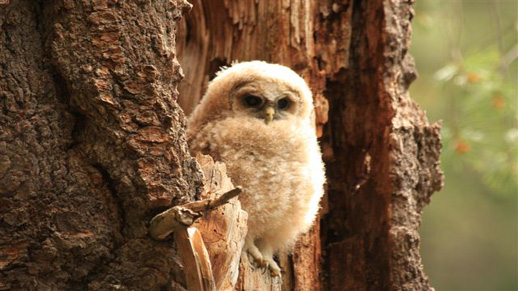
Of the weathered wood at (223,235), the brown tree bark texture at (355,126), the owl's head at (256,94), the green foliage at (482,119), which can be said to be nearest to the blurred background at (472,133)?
the green foliage at (482,119)

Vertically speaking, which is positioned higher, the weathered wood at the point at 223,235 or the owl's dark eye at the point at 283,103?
the owl's dark eye at the point at 283,103

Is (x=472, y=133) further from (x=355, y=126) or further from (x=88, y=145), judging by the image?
(x=88, y=145)

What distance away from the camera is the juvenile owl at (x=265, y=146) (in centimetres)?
225

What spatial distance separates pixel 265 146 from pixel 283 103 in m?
0.28

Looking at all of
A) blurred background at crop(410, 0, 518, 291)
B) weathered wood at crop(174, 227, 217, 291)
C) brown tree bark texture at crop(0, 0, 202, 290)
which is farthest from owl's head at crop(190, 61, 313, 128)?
blurred background at crop(410, 0, 518, 291)

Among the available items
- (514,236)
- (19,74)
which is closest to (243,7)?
(19,74)

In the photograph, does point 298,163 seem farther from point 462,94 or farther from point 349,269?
point 462,94

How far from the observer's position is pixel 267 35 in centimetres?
291

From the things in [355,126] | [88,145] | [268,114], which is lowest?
[88,145]

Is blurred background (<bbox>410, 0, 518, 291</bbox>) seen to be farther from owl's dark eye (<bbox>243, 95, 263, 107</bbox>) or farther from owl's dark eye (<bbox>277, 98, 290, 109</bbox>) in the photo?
owl's dark eye (<bbox>243, 95, 263, 107</bbox>)

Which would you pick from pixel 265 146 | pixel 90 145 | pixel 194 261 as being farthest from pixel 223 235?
pixel 265 146

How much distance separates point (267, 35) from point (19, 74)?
1.40 metres

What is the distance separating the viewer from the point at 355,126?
2850 mm

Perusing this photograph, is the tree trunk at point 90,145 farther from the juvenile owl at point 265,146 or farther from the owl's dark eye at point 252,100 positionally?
the owl's dark eye at point 252,100
